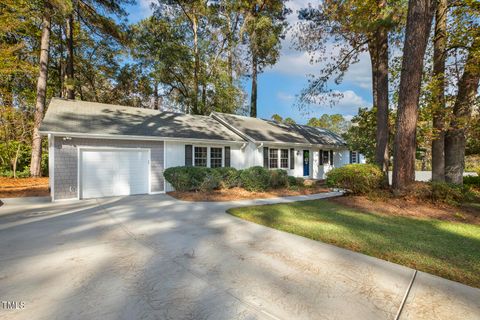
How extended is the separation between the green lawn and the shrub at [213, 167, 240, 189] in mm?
3610

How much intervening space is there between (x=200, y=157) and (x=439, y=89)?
1111 cm

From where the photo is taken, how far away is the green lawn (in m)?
3.74

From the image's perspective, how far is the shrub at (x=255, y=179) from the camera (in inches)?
439

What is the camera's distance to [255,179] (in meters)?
11.1

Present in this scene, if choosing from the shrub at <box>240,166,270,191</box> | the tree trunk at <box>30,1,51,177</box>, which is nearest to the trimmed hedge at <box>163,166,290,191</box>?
the shrub at <box>240,166,270,191</box>

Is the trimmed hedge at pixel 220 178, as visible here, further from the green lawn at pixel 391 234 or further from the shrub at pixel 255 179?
the green lawn at pixel 391 234

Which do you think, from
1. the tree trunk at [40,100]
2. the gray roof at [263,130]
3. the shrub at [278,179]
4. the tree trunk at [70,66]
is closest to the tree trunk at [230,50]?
the gray roof at [263,130]

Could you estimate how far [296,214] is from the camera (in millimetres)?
6961

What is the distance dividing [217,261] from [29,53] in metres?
21.8

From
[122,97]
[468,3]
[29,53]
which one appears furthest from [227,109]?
[468,3]

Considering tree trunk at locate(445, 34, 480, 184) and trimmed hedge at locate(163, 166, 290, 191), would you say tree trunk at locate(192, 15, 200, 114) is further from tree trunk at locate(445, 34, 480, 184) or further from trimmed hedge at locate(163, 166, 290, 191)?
tree trunk at locate(445, 34, 480, 184)

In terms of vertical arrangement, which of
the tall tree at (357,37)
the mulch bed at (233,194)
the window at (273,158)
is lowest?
the mulch bed at (233,194)

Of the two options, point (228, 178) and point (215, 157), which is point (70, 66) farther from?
point (228, 178)

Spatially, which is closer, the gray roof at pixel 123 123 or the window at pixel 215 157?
the gray roof at pixel 123 123
